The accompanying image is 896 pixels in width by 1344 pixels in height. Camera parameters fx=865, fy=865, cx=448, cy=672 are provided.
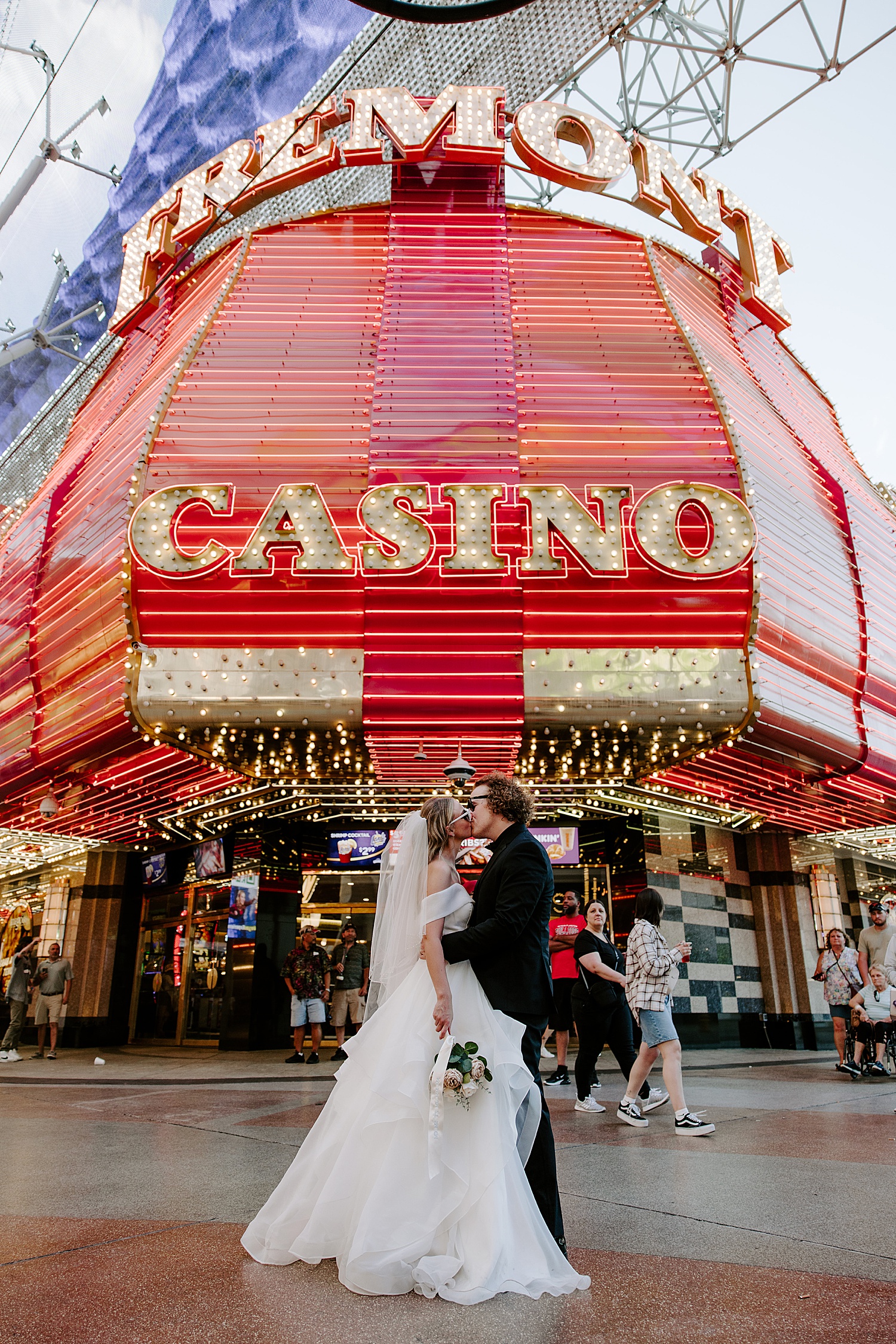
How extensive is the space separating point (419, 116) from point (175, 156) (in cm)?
1658

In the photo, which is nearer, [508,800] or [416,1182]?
[416,1182]

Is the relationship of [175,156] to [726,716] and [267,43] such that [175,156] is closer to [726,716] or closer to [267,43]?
[267,43]

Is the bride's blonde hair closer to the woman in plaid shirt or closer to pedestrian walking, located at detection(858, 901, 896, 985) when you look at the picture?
the woman in plaid shirt

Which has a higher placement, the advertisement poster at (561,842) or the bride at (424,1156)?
the advertisement poster at (561,842)

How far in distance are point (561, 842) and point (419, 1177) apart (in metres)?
11.4

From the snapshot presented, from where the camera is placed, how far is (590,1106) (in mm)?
6805

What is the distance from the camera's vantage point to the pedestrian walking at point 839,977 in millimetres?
10227

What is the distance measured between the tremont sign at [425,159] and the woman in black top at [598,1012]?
34.6ft

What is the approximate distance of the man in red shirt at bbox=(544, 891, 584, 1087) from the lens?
28.7ft

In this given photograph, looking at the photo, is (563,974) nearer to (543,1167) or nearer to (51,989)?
(51,989)

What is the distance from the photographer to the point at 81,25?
21.0 m

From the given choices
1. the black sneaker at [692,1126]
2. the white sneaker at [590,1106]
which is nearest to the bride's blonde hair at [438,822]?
the black sneaker at [692,1126]

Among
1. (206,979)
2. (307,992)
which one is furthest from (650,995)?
(206,979)

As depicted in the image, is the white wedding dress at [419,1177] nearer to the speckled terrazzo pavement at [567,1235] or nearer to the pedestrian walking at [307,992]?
the speckled terrazzo pavement at [567,1235]
